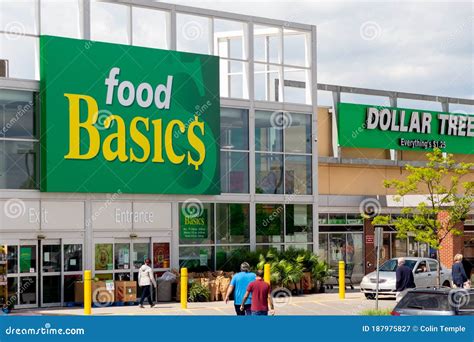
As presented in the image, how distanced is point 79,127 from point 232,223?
7397 mm

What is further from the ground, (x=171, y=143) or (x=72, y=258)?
(x=171, y=143)

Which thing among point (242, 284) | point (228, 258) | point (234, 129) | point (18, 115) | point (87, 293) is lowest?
point (87, 293)

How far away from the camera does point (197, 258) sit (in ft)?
122

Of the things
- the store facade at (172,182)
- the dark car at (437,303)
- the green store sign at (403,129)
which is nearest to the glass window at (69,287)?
the store facade at (172,182)

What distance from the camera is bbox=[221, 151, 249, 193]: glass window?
3853 centimetres

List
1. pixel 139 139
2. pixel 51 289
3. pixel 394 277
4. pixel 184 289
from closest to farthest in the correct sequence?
pixel 184 289, pixel 51 289, pixel 139 139, pixel 394 277

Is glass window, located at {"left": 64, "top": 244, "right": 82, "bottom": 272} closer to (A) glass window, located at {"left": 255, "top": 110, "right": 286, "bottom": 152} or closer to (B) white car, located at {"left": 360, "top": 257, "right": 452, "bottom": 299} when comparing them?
(A) glass window, located at {"left": 255, "top": 110, "right": 286, "bottom": 152}

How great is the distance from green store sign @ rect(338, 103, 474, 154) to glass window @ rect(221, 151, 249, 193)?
8261 millimetres

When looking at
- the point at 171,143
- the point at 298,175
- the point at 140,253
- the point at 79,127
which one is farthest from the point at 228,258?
the point at 79,127

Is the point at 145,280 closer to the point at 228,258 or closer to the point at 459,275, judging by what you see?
the point at 228,258

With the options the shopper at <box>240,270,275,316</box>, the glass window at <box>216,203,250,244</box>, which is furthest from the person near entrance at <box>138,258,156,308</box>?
the shopper at <box>240,270,275,316</box>
